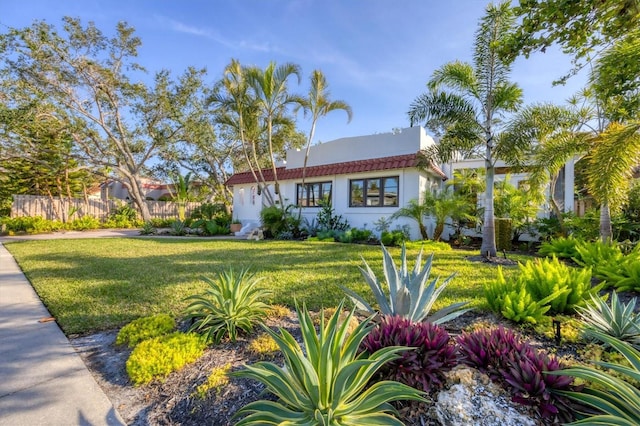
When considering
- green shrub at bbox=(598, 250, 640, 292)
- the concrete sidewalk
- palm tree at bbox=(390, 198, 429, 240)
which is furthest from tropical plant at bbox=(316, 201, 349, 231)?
the concrete sidewalk

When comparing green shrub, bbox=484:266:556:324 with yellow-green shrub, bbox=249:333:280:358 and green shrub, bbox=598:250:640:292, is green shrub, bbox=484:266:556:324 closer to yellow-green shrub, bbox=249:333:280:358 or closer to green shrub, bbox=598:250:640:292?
green shrub, bbox=598:250:640:292

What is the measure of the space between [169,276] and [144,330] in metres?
3.28

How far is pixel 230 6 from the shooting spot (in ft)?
29.7

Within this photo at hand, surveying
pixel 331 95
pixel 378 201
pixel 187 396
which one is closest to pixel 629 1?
pixel 187 396

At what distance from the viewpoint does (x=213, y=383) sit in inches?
95.3

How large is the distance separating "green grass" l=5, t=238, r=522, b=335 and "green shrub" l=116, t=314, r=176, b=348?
58 cm

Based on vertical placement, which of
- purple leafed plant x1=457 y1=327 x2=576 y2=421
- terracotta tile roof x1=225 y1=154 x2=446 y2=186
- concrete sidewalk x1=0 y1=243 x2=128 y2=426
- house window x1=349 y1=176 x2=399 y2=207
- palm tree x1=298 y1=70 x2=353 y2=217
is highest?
palm tree x1=298 y1=70 x2=353 y2=217

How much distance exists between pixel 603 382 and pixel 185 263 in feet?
26.5

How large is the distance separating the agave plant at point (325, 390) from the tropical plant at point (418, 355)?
0.23 metres

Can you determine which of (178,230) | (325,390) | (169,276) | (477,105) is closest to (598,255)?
(477,105)

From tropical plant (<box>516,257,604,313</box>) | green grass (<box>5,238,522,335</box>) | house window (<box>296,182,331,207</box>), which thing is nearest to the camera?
tropical plant (<box>516,257,604,313</box>)

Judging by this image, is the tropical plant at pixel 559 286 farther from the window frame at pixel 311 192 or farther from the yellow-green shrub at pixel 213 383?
the window frame at pixel 311 192

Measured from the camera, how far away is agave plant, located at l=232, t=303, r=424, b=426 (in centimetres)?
171

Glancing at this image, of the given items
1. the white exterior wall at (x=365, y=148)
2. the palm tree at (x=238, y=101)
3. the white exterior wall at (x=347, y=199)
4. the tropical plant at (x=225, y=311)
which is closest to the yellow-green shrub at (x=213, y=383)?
the tropical plant at (x=225, y=311)
